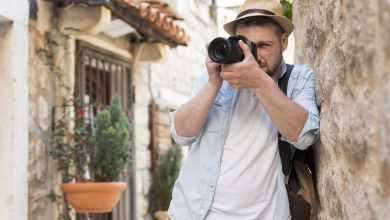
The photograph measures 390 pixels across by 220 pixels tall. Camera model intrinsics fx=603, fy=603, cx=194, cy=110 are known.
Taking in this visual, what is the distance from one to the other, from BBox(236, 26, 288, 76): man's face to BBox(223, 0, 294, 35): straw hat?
0.14ft

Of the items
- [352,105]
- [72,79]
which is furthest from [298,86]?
[72,79]

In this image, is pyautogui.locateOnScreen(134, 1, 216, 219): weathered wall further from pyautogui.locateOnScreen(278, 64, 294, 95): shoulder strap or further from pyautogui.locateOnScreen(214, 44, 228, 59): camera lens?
pyautogui.locateOnScreen(214, 44, 228, 59): camera lens

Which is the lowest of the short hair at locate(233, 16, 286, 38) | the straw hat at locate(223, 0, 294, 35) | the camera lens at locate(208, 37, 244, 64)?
the camera lens at locate(208, 37, 244, 64)

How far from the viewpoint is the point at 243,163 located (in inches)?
75.8

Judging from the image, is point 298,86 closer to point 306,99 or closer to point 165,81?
point 306,99

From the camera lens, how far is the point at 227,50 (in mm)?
1773

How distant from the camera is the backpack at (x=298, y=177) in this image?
76.0 inches

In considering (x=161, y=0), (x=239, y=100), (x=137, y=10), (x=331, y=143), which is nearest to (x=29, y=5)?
(x=137, y=10)

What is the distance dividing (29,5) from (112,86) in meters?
1.73

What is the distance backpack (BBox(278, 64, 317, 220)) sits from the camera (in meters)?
1.93

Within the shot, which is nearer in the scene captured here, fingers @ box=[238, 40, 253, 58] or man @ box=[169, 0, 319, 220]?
fingers @ box=[238, 40, 253, 58]

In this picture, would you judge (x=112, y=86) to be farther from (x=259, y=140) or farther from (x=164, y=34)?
(x=259, y=140)

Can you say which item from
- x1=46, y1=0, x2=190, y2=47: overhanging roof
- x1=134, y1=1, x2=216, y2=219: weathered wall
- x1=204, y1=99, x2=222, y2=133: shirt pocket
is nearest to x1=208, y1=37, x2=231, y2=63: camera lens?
x1=204, y1=99, x2=222, y2=133: shirt pocket

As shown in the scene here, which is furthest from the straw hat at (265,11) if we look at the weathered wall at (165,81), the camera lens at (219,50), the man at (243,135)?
the weathered wall at (165,81)
